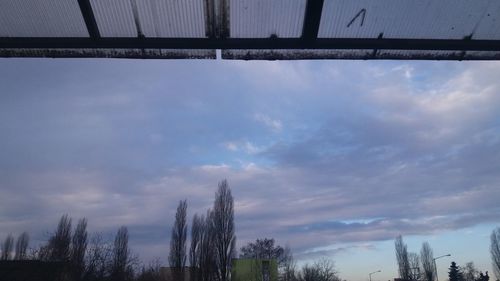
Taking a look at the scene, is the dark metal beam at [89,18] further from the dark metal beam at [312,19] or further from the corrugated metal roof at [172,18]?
the dark metal beam at [312,19]

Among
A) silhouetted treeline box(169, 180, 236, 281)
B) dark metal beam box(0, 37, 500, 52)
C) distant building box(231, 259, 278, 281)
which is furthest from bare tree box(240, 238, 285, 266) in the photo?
dark metal beam box(0, 37, 500, 52)

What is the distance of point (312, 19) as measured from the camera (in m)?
3.85

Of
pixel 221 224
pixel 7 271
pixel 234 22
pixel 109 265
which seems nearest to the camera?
pixel 234 22

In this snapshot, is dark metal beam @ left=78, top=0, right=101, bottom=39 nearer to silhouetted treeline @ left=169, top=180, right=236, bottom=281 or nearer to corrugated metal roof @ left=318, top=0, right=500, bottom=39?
corrugated metal roof @ left=318, top=0, right=500, bottom=39

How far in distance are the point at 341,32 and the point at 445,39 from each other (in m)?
0.98

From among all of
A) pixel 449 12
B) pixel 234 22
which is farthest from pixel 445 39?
pixel 234 22

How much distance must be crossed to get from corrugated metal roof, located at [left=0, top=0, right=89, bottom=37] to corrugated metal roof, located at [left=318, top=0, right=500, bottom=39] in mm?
2225

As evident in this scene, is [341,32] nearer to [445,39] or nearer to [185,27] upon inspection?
[445,39]

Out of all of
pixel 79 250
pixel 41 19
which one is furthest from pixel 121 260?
pixel 41 19

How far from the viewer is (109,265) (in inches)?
1335

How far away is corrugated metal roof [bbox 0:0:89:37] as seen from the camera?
394 centimetres

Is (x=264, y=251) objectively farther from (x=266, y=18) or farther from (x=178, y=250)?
(x=266, y=18)

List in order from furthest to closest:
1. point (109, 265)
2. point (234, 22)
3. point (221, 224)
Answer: point (221, 224), point (109, 265), point (234, 22)

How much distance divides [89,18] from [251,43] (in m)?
1.46
